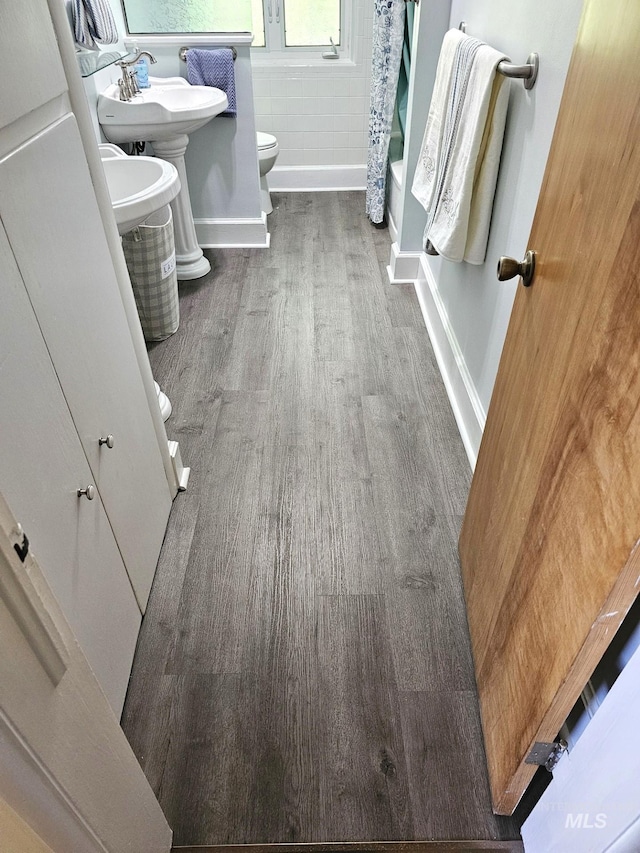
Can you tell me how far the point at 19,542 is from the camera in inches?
21.4

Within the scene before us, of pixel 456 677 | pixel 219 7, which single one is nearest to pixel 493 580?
pixel 456 677

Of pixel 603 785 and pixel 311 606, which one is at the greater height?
pixel 603 785

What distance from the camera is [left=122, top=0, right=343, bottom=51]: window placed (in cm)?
317

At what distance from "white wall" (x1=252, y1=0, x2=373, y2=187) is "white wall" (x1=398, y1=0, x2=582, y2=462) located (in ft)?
5.44

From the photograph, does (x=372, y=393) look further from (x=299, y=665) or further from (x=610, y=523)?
(x=610, y=523)

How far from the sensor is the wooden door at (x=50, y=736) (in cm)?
55

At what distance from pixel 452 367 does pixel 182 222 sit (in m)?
1.62

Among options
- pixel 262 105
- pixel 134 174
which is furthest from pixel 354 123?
pixel 134 174

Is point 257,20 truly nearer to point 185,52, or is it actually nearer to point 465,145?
point 185,52

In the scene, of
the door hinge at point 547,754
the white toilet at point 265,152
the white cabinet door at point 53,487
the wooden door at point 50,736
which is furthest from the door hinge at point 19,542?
the white toilet at point 265,152

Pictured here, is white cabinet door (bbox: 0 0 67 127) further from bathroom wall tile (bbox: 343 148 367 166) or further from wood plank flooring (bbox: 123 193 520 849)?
bathroom wall tile (bbox: 343 148 367 166)

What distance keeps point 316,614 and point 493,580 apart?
49 cm

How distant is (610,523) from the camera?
0.73m

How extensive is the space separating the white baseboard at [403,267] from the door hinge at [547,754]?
2.38 metres
